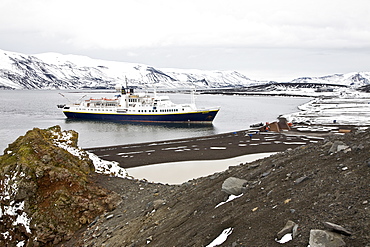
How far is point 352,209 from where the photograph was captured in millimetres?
6199

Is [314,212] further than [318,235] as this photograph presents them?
Yes

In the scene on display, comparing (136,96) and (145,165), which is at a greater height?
(136,96)

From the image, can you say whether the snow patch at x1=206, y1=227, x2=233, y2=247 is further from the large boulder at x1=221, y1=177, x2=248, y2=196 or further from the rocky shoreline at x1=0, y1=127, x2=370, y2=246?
the large boulder at x1=221, y1=177, x2=248, y2=196

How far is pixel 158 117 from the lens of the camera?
218 feet

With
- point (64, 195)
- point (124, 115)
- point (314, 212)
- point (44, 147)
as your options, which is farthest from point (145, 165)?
point (124, 115)

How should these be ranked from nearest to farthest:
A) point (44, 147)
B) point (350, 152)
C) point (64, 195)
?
point (350, 152)
point (64, 195)
point (44, 147)

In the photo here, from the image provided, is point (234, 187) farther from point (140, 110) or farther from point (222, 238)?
point (140, 110)

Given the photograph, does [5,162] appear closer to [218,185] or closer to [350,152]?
[218,185]

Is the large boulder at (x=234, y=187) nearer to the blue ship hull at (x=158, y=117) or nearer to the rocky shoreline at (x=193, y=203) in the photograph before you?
the rocky shoreline at (x=193, y=203)

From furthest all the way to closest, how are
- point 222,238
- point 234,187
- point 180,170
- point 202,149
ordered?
point 202,149, point 180,170, point 234,187, point 222,238

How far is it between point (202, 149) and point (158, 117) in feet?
113

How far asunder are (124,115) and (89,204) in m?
57.6

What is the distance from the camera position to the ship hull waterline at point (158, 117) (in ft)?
208

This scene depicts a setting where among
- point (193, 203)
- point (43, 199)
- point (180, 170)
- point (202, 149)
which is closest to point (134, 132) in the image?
point (202, 149)
